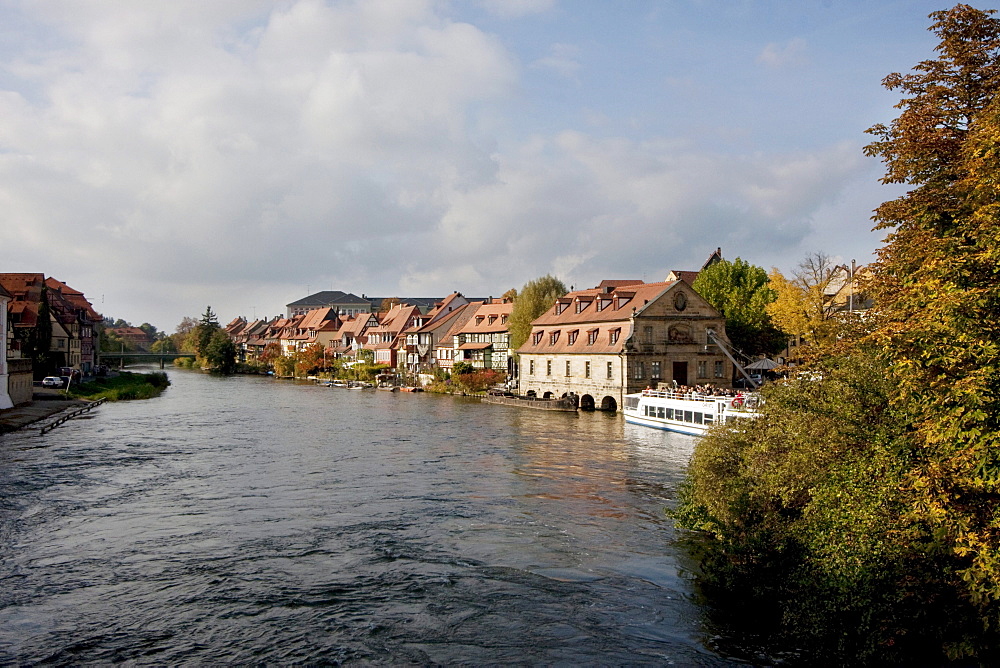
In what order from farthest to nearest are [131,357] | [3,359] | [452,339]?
[131,357] < [452,339] < [3,359]

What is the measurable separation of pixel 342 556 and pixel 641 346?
40159 millimetres

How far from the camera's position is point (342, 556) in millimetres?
18891

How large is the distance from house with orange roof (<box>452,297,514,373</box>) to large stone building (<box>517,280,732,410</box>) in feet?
65.8

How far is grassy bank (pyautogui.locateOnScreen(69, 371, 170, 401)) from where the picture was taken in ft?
215

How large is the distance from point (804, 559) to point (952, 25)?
39.1ft

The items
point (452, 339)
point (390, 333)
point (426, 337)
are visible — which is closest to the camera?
point (452, 339)

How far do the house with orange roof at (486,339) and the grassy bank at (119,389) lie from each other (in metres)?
31.6

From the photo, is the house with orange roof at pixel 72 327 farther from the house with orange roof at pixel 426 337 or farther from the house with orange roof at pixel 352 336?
the house with orange roof at pixel 426 337

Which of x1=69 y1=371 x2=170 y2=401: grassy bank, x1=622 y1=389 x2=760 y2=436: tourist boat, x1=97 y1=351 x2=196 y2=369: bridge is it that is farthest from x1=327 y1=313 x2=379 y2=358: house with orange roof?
x1=622 y1=389 x2=760 y2=436: tourist boat

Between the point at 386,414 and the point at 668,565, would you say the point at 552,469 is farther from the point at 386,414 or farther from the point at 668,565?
the point at 386,414

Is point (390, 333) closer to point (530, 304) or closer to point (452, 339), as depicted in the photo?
point (452, 339)

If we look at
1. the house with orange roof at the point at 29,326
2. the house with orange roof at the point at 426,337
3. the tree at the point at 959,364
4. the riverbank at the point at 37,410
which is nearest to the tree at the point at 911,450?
the tree at the point at 959,364

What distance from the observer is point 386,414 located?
5675 centimetres

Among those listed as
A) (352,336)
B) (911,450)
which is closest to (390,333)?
(352,336)
